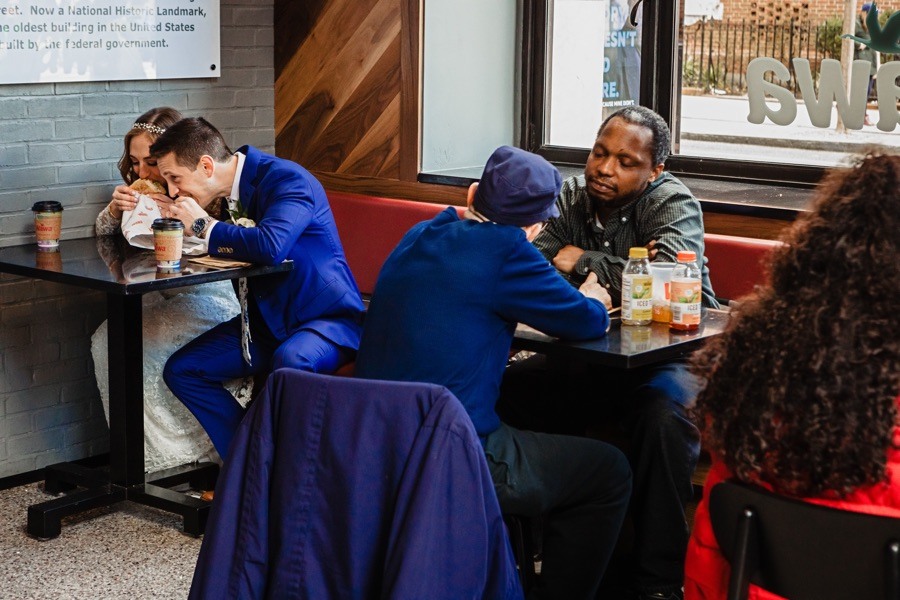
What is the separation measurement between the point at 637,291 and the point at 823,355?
126cm

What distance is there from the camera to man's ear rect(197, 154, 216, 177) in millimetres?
3734

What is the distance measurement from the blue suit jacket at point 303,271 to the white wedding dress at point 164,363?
1.21ft

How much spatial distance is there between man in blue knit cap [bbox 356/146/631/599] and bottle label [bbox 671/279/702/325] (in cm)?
28

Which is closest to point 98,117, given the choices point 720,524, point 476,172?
point 476,172

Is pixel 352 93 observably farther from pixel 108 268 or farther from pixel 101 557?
pixel 101 557

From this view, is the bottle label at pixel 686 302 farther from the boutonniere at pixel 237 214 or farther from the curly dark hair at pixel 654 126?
the boutonniere at pixel 237 214

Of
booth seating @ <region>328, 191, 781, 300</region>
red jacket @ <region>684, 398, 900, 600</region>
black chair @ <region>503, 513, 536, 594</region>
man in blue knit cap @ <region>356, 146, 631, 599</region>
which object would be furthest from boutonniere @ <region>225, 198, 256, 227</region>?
red jacket @ <region>684, 398, 900, 600</region>

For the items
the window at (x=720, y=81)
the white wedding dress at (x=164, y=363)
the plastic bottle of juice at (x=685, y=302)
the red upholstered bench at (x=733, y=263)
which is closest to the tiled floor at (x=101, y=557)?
the white wedding dress at (x=164, y=363)

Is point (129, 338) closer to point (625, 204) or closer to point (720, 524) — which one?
point (625, 204)

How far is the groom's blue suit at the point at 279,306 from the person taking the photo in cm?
362

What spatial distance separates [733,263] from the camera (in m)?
3.78

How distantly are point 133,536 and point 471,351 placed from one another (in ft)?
5.33

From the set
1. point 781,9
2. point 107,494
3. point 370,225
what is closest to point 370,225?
point 370,225

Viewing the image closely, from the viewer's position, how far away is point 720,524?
6.11 ft
